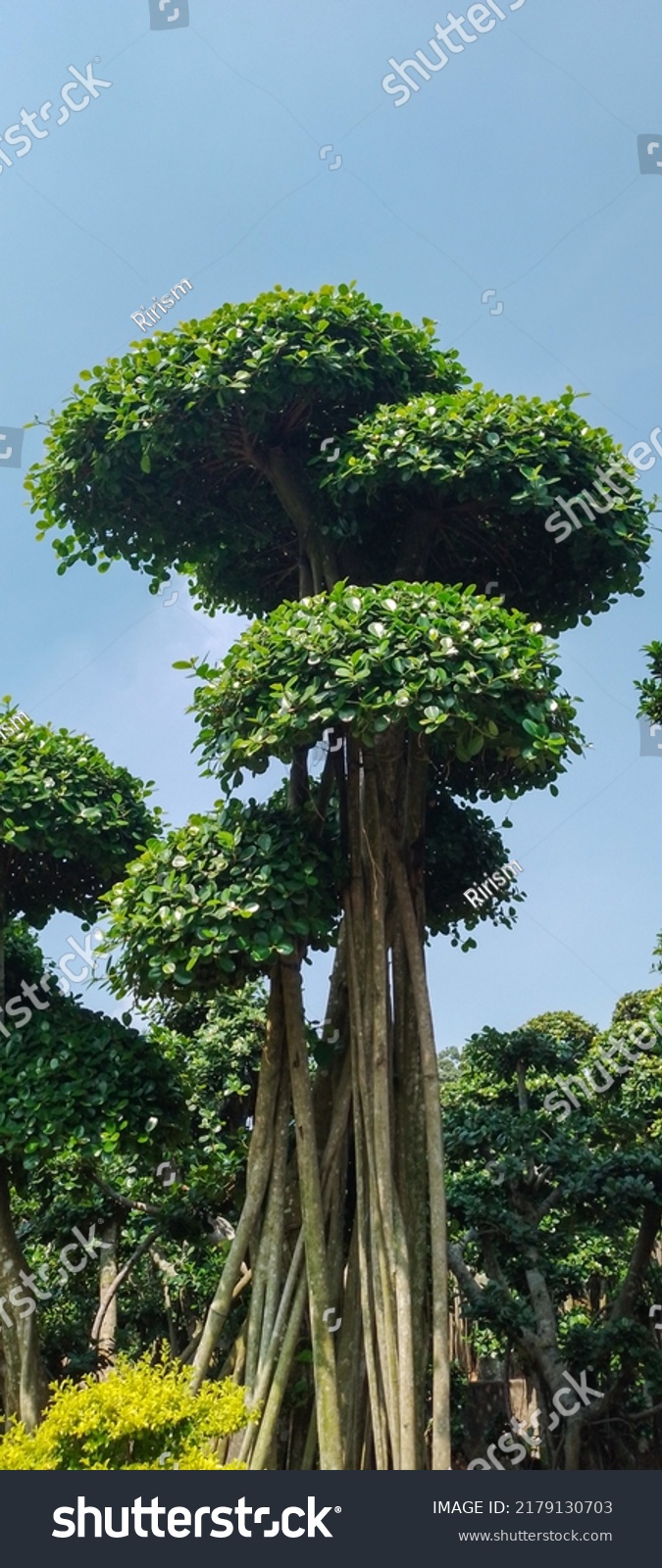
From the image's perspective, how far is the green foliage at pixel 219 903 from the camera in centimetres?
523

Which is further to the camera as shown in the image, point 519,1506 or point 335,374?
point 335,374

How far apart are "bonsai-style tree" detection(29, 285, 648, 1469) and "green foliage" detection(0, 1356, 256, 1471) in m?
1.04

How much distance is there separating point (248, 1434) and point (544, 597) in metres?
4.34

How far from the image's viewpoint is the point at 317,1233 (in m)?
5.34

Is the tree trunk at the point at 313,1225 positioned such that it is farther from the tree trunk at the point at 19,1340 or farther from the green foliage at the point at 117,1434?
the tree trunk at the point at 19,1340

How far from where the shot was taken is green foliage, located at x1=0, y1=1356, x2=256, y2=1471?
13.4ft

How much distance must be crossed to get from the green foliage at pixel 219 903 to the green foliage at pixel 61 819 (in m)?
0.76

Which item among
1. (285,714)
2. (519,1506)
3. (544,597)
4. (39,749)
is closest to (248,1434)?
(519,1506)

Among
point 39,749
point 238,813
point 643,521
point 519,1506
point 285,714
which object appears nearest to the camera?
point 519,1506

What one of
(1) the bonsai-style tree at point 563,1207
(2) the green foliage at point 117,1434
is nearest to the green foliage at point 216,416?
(2) the green foliage at point 117,1434

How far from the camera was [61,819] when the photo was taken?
21.3 feet

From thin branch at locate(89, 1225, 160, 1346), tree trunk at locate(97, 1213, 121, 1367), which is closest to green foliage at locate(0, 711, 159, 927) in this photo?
thin branch at locate(89, 1225, 160, 1346)

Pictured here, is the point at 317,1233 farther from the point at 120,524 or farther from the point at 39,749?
A: the point at 120,524

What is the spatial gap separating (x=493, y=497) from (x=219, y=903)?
2.41 meters
